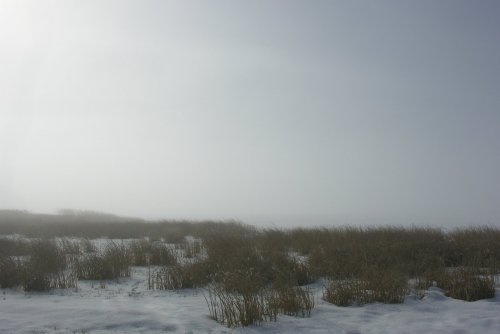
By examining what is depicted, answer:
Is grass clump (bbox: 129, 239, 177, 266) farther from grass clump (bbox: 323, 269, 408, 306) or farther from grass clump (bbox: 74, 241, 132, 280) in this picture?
grass clump (bbox: 323, 269, 408, 306)

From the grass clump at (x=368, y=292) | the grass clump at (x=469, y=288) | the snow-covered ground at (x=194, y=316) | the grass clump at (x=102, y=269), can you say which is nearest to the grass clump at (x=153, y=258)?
the grass clump at (x=102, y=269)

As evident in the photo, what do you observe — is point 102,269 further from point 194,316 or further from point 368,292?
point 368,292

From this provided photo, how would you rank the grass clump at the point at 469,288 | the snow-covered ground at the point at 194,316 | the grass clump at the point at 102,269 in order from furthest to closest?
the grass clump at the point at 102,269
the grass clump at the point at 469,288
the snow-covered ground at the point at 194,316

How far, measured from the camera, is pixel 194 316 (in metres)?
5.33

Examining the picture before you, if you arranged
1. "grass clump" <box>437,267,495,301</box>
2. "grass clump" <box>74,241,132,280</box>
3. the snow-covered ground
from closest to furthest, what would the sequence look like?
the snow-covered ground < "grass clump" <box>437,267,495,301</box> < "grass clump" <box>74,241,132,280</box>

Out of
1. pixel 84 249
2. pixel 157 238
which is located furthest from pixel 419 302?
pixel 157 238

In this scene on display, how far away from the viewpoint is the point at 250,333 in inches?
183

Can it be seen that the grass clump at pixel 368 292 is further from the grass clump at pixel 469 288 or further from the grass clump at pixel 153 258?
the grass clump at pixel 153 258

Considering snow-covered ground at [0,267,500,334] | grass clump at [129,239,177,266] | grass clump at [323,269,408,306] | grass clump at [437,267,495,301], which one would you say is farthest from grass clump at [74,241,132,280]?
grass clump at [437,267,495,301]

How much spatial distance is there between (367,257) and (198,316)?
499 cm

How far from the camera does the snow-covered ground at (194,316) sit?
4.79 metres

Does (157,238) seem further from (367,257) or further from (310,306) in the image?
(310,306)

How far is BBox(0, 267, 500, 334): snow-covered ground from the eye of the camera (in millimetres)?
4789

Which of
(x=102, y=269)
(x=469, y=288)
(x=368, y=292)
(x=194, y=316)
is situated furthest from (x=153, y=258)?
(x=469, y=288)
